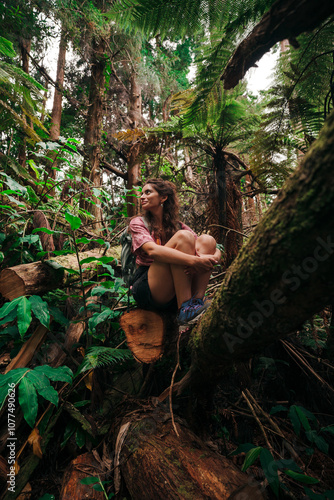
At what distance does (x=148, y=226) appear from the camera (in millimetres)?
2330

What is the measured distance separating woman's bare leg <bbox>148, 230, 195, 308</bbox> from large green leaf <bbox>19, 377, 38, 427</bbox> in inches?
40.0

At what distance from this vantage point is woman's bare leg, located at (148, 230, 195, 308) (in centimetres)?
191

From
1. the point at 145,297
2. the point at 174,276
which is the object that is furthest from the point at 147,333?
the point at 174,276

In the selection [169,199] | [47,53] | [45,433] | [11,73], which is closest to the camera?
[45,433]

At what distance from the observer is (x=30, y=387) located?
1.59 metres

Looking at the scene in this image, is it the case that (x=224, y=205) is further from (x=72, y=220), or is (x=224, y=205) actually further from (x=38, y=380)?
(x=38, y=380)

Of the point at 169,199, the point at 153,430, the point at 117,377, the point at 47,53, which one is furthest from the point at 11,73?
the point at 47,53

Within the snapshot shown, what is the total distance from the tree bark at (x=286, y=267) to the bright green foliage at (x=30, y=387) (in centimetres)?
123

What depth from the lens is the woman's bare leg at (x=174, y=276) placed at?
1913mm

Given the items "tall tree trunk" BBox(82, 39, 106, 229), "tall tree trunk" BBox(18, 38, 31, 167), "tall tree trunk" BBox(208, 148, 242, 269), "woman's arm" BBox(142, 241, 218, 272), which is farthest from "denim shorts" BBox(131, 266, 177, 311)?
"tall tree trunk" BBox(18, 38, 31, 167)

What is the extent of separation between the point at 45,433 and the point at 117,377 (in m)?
0.81

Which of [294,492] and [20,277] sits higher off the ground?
[20,277]

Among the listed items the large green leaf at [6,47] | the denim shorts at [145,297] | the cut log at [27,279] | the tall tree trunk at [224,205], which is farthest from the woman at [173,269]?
the large green leaf at [6,47]

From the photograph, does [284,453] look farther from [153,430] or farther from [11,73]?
[11,73]
